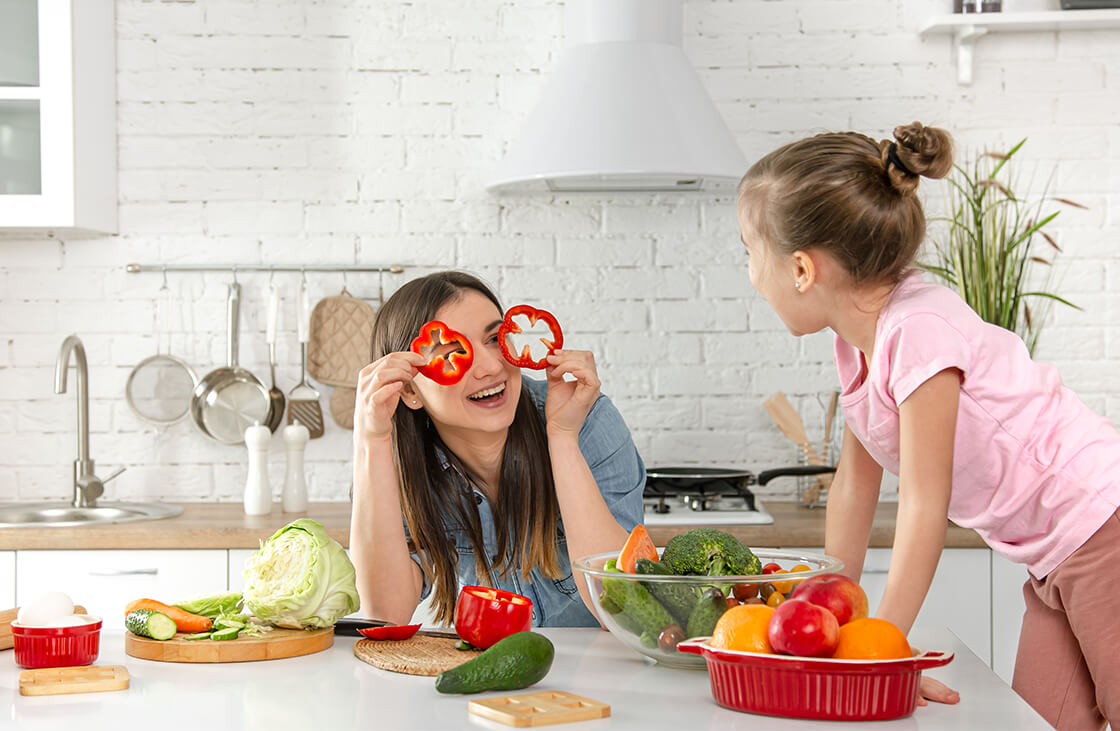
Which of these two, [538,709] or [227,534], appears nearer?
[538,709]

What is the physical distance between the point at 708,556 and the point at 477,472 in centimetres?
88

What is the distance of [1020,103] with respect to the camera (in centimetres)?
313

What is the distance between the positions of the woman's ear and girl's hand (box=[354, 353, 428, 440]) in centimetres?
60

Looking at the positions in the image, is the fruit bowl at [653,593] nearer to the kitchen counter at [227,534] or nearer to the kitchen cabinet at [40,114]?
the kitchen counter at [227,534]

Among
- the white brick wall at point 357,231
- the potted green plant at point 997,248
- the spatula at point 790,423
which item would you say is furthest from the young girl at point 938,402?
the white brick wall at point 357,231

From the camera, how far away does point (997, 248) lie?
307 centimetres

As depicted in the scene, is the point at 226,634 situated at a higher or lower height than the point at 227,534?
higher

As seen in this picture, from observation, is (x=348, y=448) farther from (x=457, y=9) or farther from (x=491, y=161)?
(x=457, y=9)

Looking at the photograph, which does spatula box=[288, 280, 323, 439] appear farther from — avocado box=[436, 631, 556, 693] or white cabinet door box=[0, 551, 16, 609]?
avocado box=[436, 631, 556, 693]

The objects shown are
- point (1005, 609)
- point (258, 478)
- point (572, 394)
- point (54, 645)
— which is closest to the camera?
point (54, 645)

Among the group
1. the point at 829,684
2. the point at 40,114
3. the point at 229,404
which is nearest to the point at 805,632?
the point at 829,684

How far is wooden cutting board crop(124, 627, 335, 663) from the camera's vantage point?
129 cm

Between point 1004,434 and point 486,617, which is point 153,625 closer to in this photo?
point 486,617

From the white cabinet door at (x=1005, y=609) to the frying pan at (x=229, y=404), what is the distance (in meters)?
2.05
